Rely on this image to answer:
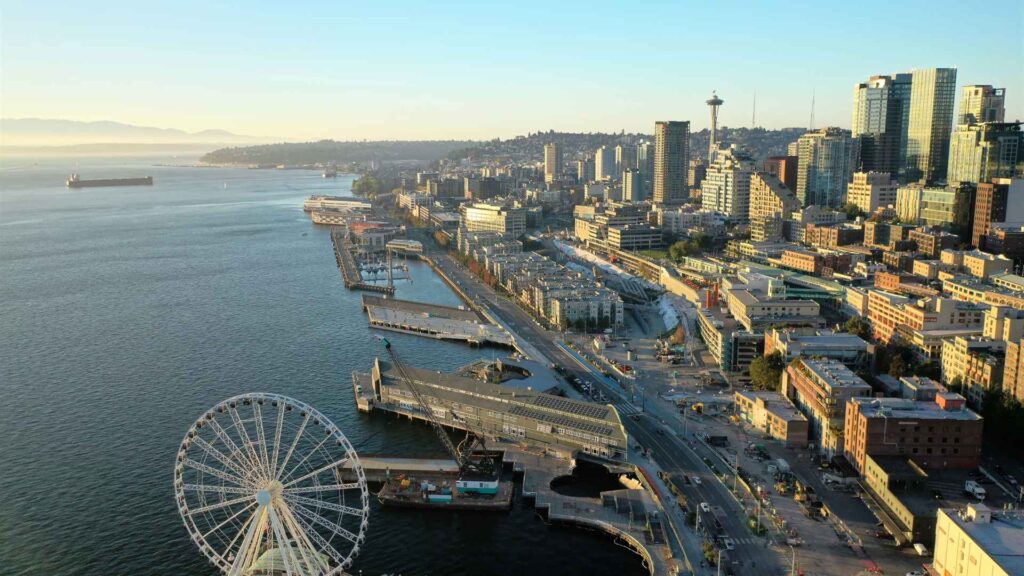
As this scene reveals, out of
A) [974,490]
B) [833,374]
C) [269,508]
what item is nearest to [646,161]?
[833,374]

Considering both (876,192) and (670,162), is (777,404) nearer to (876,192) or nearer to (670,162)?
(876,192)

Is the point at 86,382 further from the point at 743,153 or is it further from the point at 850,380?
the point at 743,153

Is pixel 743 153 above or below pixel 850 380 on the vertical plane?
above

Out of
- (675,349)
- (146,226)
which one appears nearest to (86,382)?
(675,349)

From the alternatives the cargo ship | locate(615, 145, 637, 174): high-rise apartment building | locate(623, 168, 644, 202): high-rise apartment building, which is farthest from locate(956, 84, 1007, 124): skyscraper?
the cargo ship

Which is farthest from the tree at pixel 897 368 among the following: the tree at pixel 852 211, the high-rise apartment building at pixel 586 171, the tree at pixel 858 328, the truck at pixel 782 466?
the high-rise apartment building at pixel 586 171

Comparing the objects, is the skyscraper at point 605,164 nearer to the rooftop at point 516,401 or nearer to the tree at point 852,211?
the tree at point 852,211
